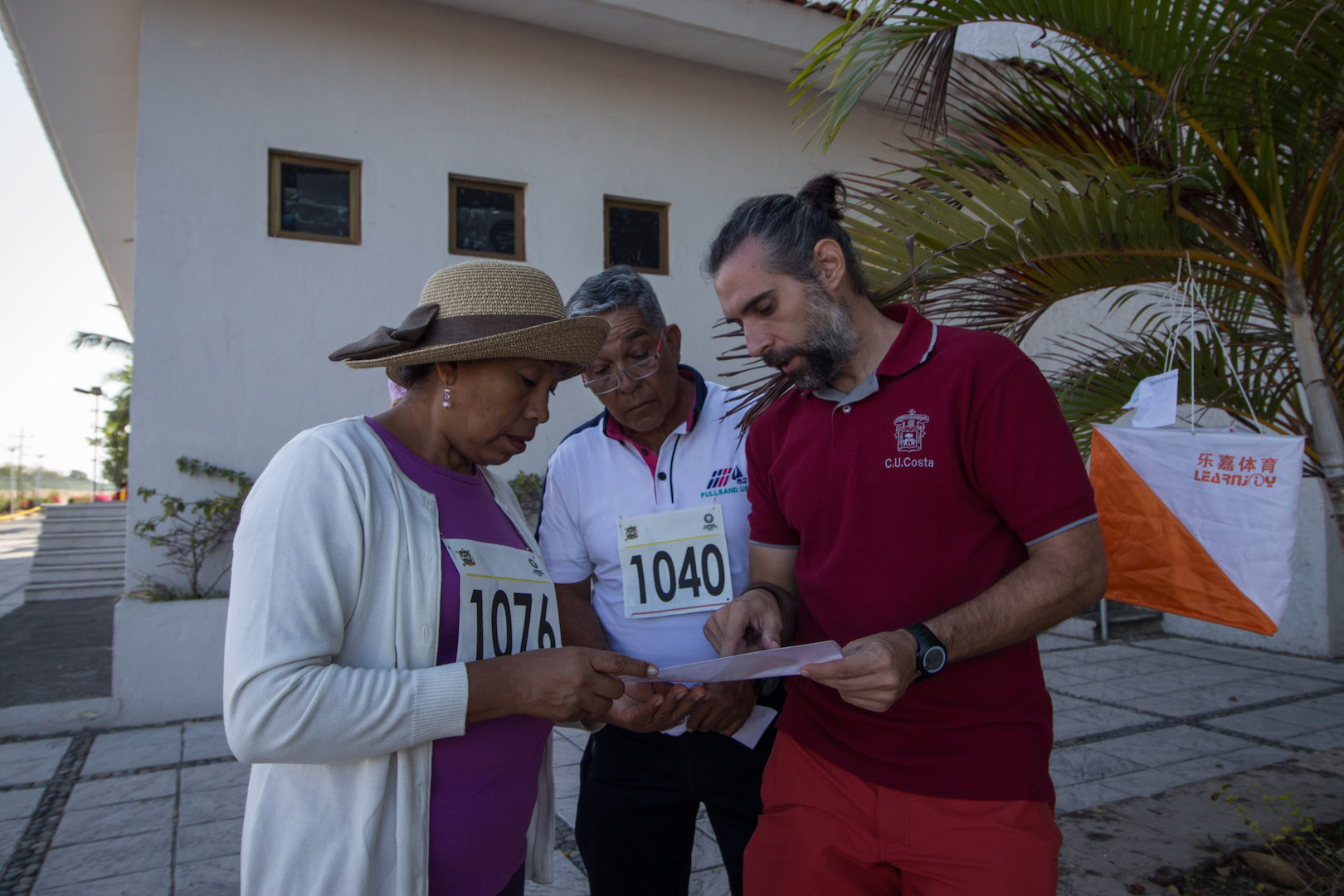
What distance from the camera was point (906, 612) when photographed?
5.72ft

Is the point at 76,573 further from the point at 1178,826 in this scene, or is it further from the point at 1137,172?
the point at 1137,172

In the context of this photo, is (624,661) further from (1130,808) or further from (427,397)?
(1130,808)

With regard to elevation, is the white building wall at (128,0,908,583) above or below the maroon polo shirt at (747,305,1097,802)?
above

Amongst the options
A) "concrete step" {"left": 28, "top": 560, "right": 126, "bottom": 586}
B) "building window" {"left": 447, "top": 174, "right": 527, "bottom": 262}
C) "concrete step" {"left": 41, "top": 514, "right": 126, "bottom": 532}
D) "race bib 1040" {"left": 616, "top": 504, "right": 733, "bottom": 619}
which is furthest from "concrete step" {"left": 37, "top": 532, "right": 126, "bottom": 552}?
"race bib 1040" {"left": 616, "top": 504, "right": 733, "bottom": 619}

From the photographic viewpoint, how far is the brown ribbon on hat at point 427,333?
1.78 metres

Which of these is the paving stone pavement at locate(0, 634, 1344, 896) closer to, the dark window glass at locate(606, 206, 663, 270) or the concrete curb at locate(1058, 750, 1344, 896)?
the concrete curb at locate(1058, 750, 1344, 896)

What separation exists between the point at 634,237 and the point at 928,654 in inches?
254

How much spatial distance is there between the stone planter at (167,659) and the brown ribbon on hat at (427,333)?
Result: 15.8 ft

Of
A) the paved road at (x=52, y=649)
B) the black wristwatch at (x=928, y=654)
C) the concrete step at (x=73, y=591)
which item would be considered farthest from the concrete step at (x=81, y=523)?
the black wristwatch at (x=928, y=654)

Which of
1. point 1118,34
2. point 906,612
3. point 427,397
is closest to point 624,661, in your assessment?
point 906,612

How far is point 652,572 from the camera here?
98.0 inches

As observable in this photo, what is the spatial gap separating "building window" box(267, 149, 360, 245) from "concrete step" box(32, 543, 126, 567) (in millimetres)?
9150

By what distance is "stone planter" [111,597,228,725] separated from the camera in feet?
18.7

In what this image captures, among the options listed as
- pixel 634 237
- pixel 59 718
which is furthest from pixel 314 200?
pixel 59 718
